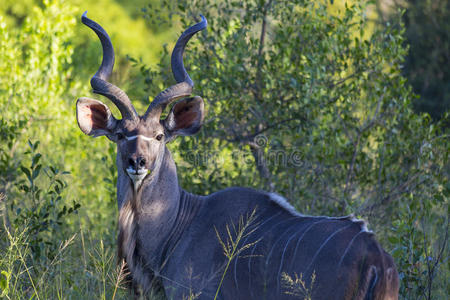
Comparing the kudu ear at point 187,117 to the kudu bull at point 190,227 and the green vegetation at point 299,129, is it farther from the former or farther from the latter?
the green vegetation at point 299,129

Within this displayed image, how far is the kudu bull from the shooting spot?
270cm


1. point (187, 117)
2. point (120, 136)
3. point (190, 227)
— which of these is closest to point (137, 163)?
point (120, 136)

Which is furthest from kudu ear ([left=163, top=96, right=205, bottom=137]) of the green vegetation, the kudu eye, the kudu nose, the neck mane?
the green vegetation

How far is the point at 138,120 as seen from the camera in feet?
11.5

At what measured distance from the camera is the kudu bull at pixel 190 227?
270 cm

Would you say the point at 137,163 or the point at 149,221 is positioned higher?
the point at 137,163

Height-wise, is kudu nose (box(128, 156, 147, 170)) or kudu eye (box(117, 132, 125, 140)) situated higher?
kudu eye (box(117, 132, 125, 140))

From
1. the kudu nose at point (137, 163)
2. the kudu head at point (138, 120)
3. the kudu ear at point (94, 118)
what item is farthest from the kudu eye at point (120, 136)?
the kudu nose at point (137, 163)

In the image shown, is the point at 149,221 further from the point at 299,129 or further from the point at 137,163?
the point at 299,129

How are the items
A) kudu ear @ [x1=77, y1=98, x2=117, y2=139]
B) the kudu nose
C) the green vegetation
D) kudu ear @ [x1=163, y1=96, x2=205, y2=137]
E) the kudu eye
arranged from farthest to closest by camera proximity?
the green vegetation → kudu ear @ [x1=163, y1=96, x2=205, y2=137] → kudu ear @ [x1=77, y1=98, x2=117, y2=139] → the kudu eye → the kudu nose

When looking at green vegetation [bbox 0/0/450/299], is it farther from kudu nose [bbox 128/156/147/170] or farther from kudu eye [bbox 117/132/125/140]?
kudu nose [bbox 128/156/147/170]

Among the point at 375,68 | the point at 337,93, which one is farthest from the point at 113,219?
the point at 375,68

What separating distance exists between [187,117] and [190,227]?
722 mm

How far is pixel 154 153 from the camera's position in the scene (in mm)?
3398
